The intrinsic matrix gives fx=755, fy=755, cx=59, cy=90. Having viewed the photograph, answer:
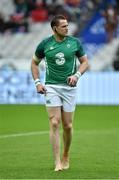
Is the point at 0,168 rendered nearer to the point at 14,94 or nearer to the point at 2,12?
the point at 14,94

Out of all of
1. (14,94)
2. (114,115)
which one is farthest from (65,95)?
(14,94)

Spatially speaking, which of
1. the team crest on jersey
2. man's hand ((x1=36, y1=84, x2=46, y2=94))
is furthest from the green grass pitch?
the team crest on jersey

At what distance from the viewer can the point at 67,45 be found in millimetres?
11273

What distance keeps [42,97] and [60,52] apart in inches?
646

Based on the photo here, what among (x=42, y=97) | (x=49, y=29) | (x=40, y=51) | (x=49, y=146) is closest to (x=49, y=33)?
(x=49, y=29)

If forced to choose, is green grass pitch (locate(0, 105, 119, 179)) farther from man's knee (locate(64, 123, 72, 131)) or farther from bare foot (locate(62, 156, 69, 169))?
man's knee (locate(64, 123, 72, 131))

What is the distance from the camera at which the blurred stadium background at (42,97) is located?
1209 centimetres

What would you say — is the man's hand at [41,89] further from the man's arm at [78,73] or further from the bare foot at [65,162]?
the bare foot at [65,162]

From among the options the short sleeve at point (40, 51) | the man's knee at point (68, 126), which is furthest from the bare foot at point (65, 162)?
the short sleeve at point (40, 51)

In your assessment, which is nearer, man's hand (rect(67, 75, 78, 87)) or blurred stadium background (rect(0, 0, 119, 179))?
man's hand (rect(67, 75, 78, 87))

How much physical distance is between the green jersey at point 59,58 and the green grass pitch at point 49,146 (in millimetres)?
1390

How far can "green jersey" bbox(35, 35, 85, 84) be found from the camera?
11.2 meters

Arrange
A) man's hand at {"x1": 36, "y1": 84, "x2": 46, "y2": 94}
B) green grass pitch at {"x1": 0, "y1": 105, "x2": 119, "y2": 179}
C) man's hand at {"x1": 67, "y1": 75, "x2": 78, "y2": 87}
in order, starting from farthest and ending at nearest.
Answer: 1. man's hand at {"x1": 36, "y1": 84, "x2": 46, "y2": 94}
2. man's hand at {"x1": 67, "y1": 75, "x2": 78, "y2": 87}
3. green grass pitch at {"x1": 0, "y1": 105, "x2": 119, "y2": 179}

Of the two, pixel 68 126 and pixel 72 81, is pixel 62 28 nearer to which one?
pixel 72 81
